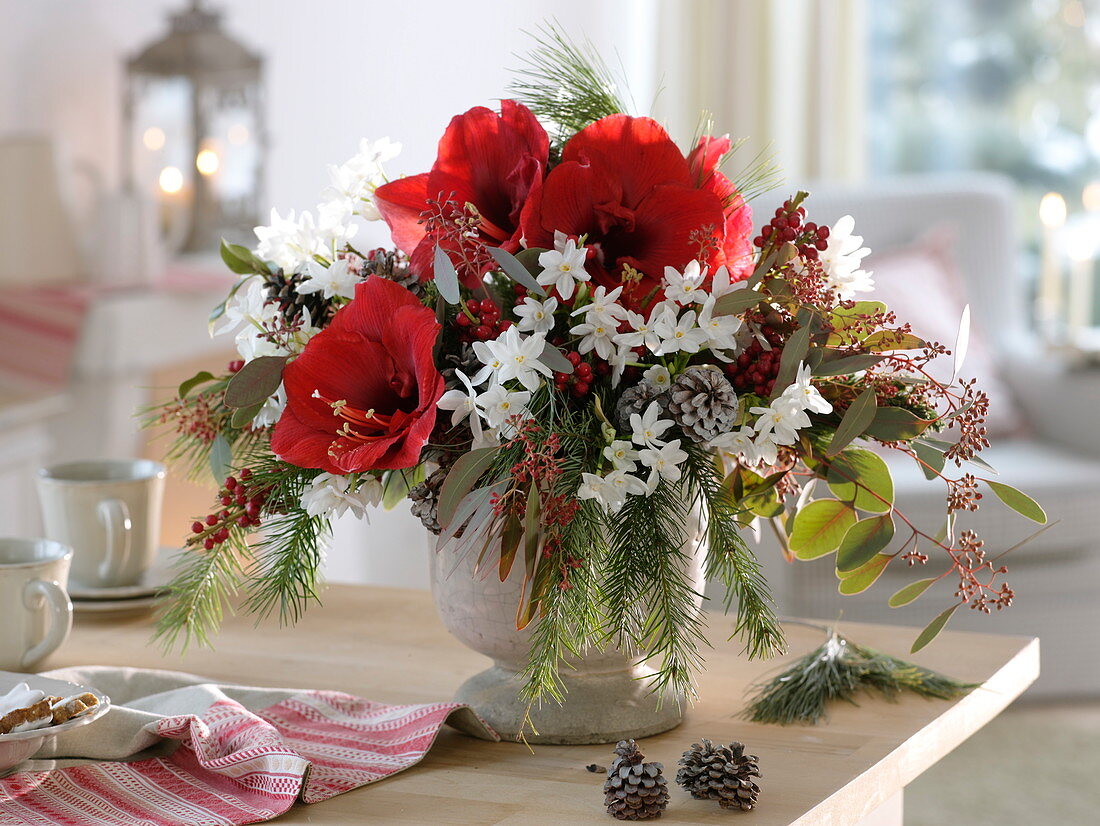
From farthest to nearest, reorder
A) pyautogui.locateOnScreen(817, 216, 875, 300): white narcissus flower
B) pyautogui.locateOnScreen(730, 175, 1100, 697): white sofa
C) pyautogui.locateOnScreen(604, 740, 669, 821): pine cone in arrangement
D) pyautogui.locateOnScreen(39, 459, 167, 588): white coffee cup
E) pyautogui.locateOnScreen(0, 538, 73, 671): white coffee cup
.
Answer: pyautogui.locateOnScreen(730, 175, 1100, 697): white sofa, pyautogui.locateOnScreen(39, 459, 167, 588): white coffee cup, pyautogui.locateOnScreen(0, 538, 73, 671): white coffee cup, pyautogui.locateOnScreen(817, 216, 875, 300): white narcissus flower, pyautogui.locateOnScreen(604, 740, 669, 821): pine cone in arrangement

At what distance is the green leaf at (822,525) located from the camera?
772 mm

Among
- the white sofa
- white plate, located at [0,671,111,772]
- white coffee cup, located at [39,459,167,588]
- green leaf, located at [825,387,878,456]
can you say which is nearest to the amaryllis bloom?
green leaf, located at [825,387,878,456]

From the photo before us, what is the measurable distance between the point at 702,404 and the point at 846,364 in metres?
0.08

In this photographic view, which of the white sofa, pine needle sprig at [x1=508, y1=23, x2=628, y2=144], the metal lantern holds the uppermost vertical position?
the metal lantern

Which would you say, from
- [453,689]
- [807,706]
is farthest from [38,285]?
[807,706]

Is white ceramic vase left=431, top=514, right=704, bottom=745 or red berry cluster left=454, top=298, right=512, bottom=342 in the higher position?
red berry cluster left=454, top=298, right=512, bottom=342

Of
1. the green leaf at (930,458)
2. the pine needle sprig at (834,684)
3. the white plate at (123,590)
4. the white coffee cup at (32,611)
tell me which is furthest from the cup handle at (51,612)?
the green leaf at (930,458)

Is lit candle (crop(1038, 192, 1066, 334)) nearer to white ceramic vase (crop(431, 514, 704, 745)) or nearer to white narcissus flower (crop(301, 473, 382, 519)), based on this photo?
white ceramic vase (crop(431, 514, 704, 745))

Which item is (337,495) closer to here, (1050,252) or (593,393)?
(593,393)

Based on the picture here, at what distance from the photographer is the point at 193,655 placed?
0.99 meters

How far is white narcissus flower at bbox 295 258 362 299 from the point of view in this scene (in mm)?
784

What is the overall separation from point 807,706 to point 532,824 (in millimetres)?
245

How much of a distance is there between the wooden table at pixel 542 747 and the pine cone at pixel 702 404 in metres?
0.19

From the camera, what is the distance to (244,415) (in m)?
0.80
